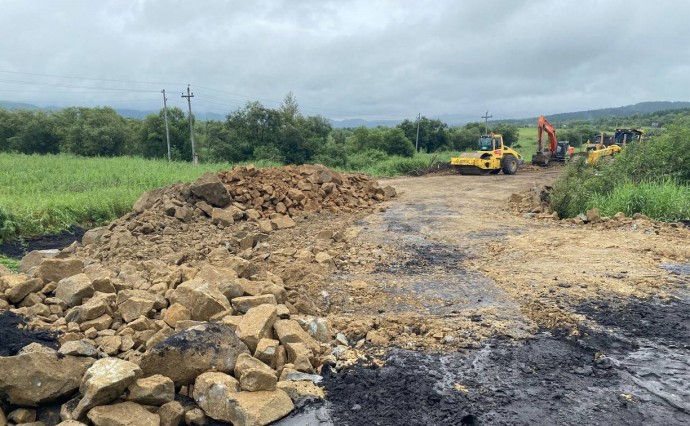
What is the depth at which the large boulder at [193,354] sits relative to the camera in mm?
2859

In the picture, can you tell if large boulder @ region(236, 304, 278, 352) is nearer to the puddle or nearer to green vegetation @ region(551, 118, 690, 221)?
the puddle

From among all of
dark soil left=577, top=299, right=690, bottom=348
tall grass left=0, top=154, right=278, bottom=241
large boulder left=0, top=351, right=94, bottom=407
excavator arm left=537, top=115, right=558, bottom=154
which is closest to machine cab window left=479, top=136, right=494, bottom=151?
excavator arm left=537, top=115, right=558, bottom=154

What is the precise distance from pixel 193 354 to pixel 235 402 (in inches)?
18.1

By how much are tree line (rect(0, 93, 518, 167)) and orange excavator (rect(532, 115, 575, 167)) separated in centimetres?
933

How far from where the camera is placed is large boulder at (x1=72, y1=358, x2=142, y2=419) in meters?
2.53

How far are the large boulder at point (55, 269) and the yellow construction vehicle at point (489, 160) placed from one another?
17.3 metres

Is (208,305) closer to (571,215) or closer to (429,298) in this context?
(429,298)

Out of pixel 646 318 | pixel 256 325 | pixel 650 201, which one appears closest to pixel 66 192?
pixel 256 325

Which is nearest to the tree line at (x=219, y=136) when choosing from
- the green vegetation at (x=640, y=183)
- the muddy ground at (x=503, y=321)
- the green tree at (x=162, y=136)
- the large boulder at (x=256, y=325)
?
the green tree at (x=162, y=136)

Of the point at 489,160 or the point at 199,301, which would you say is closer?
the point at 199,301

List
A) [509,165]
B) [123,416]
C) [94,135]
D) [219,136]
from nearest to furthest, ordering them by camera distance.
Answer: [123,416], [509,165], [219,136], [94,135]

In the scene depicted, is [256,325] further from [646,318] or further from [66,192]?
[66,192]

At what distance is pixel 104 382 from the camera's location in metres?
2.54

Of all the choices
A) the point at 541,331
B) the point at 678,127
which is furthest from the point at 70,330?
the point at 678,127
